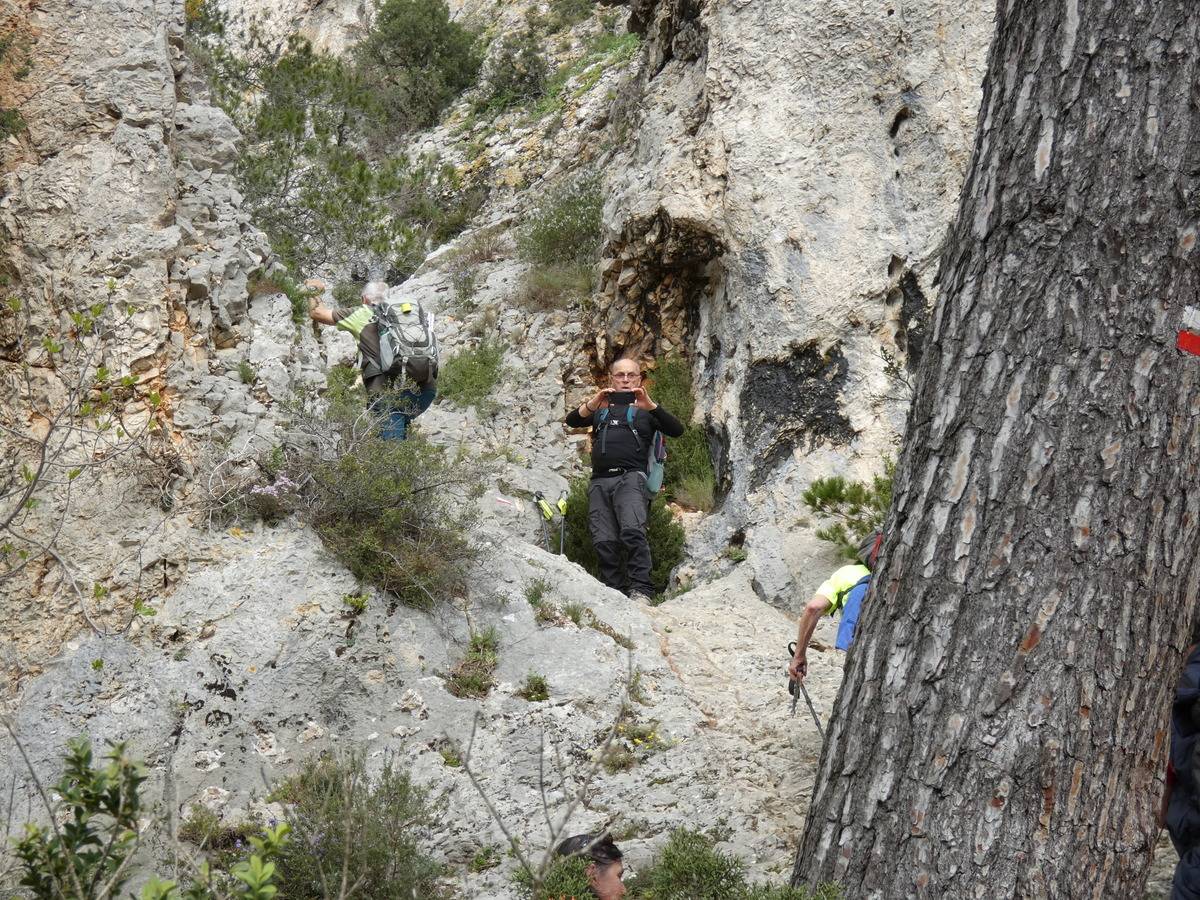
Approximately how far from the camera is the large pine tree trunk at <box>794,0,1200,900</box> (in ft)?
9.61

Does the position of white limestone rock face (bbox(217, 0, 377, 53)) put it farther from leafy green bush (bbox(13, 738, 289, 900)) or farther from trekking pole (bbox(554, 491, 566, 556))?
leafy green bush (bbox(13, 738, 289, 900))

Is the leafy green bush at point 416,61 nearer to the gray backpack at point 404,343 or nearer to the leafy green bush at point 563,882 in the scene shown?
the gray backpack at point 404,343

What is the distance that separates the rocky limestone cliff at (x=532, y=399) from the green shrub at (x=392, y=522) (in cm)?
16

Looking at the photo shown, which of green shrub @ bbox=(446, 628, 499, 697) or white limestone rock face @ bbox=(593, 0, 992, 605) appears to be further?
white limestone rock face @ bbox=(593, 0, 992, 605)

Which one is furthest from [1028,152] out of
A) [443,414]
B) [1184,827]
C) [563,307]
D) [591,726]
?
[563,307]

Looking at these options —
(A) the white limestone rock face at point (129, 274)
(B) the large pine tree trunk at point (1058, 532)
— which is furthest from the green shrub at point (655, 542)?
(B) the large pine tree trunk at point (1058, 532)

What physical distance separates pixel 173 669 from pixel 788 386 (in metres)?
5.62

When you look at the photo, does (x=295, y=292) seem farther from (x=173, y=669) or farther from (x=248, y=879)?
(x=248, y=879)

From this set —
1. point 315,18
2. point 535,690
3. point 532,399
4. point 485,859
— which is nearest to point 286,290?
point 532,399

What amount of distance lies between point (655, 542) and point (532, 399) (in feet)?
8.97

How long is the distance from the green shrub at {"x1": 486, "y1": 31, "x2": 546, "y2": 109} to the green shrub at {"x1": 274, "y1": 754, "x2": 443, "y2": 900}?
1581 cm

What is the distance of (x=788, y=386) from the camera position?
9227 millimetres

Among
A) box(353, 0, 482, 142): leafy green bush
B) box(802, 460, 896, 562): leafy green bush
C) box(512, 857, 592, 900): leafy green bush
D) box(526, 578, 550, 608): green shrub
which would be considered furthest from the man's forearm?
box(353, 0, 482, 142): leafy green bush

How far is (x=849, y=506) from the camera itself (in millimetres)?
8125
